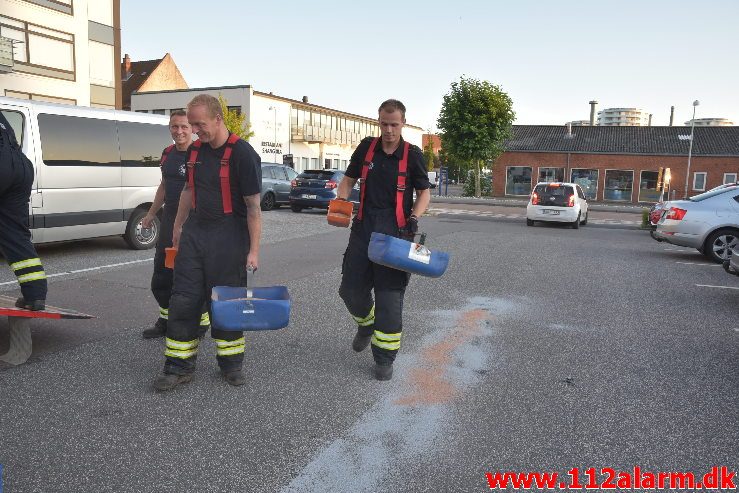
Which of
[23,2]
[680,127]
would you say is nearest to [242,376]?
[23,2]

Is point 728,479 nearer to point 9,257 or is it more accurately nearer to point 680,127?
point 9,257

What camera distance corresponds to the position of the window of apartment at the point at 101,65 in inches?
1150

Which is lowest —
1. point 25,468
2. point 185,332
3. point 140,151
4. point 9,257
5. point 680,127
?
point 25,468

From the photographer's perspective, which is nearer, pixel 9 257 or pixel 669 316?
pixel 9 257

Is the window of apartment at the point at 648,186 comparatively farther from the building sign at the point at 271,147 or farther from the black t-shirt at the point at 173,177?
the black t-shirt at the point at 173,177

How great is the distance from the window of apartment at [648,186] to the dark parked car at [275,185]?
32.5m

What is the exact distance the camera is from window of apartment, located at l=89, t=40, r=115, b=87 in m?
29.2

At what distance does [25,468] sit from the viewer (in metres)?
2.78

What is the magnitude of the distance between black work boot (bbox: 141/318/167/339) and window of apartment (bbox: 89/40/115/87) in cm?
2857

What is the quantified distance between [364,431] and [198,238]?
A: 1.67 meters

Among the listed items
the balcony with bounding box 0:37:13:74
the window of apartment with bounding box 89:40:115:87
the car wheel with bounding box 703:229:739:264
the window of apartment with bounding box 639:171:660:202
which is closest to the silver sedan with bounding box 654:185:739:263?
the car wheel with bounding box 703:229:739:264

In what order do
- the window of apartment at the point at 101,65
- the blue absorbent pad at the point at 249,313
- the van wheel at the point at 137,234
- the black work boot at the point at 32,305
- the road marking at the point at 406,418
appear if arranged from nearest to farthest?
the road marking at the point at 406,418 → the blue absorbent pad at the point at 249,313 → the black work boot at the point at 32,305 → the van wheel at the point at 137,234 → the window of apartment at the point at 101,65

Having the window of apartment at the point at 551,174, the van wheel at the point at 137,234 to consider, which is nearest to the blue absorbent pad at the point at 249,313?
the van wheel at the point at 137,234

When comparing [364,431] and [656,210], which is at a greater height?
[656,210]
